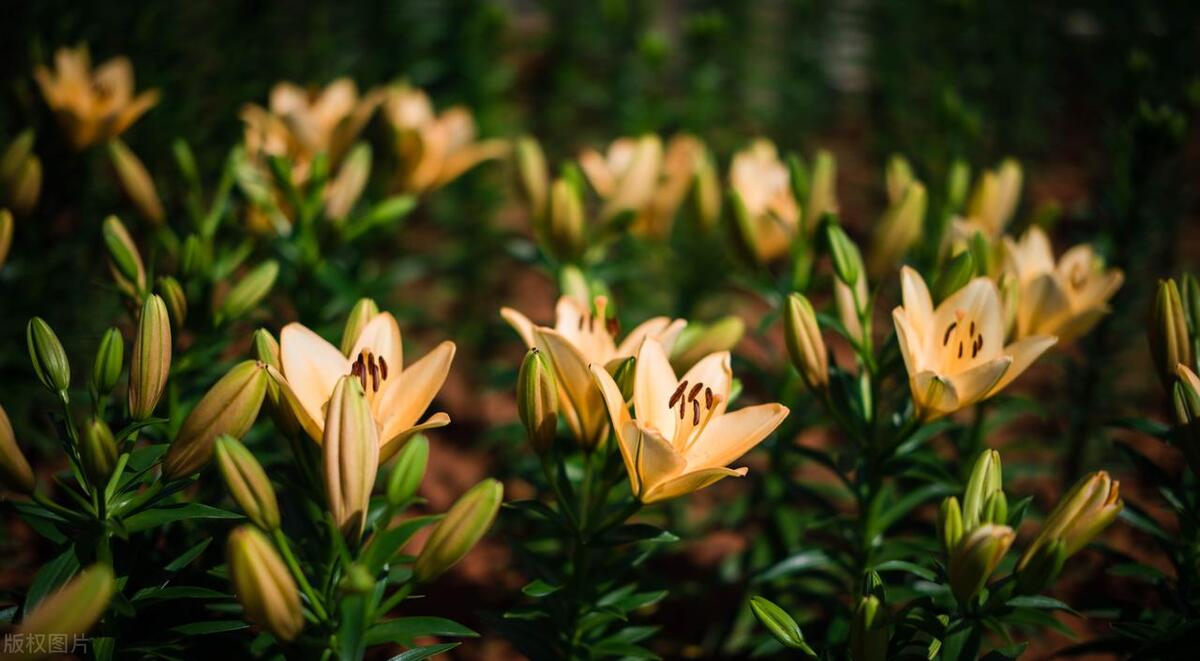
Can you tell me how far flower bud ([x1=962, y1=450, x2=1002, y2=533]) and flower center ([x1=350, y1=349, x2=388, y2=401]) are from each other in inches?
23.7

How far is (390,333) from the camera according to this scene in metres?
Result: 0.98

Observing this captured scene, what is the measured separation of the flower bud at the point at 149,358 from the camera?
0.89 metres

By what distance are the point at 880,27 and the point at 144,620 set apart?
254 cm

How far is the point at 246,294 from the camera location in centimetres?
115

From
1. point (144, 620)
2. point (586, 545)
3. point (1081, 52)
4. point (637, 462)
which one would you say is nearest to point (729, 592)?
point (586, 545)

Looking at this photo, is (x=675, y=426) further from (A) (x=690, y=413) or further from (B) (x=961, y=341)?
(B) (x=961, y=341)

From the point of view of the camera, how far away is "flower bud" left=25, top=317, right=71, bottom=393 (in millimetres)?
900

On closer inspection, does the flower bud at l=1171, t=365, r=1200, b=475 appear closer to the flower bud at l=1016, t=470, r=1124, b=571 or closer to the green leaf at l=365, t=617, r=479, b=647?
the flower bud at l=1016, t=470, r=1124, b=571

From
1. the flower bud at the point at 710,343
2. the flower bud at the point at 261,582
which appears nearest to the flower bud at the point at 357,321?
the flower bud at the point at 261,582

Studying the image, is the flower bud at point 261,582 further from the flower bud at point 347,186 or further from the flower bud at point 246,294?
the flower bud at point 347,186

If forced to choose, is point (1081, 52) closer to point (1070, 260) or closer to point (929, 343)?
point (1070, 260)

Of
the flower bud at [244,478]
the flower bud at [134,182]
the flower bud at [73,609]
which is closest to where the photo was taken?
the flower bud at [73,609]

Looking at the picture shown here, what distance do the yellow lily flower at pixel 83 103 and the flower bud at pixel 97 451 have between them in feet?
2.59

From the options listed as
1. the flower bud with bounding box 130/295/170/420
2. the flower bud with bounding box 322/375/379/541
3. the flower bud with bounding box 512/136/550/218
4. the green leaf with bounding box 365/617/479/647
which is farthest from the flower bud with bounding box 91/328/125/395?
the flower bud with bounding box 512/136/550/218
